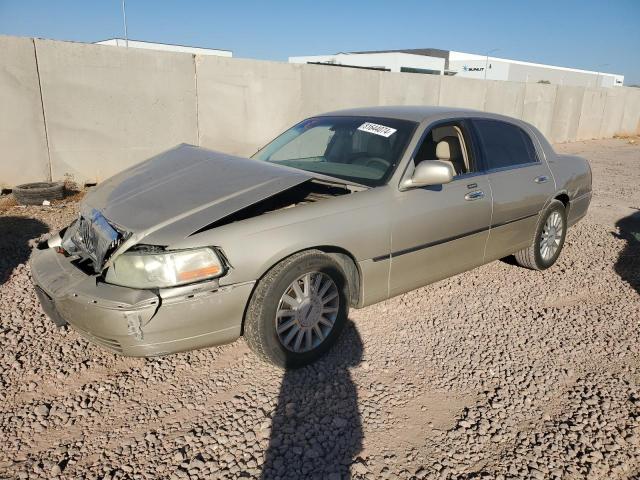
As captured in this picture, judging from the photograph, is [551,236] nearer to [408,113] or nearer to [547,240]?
[547,240]

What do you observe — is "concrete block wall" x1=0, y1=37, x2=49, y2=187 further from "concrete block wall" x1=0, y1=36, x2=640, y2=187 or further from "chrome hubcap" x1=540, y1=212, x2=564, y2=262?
"chrome hubcap" x1=540, y1=212, x2=564, y2=262

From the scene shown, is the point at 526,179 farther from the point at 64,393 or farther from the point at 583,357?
the point at 64,393

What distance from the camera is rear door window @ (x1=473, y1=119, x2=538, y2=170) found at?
14.4 feet

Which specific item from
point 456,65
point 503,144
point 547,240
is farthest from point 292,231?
point 456,65

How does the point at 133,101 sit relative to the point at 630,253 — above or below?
above

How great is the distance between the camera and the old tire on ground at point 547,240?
4.91m

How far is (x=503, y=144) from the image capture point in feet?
15.0

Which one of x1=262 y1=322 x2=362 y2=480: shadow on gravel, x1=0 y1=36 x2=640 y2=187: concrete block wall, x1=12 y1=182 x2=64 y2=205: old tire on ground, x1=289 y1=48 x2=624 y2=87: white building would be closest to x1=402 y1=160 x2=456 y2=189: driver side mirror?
x1=262 y1=322 x2=362 y2=480: shadow on gravel

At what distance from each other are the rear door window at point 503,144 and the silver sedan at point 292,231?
0.06ft

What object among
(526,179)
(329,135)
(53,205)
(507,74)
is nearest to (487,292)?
(526,179)

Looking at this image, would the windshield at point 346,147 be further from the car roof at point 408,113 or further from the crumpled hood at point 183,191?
the crumpled hood at point 183,191

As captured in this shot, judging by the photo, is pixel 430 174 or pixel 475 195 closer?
pixel 430 174

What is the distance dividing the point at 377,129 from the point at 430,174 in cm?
77

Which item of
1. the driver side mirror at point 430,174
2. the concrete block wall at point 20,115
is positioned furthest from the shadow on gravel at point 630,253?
the concrete block wall at point 20,115
